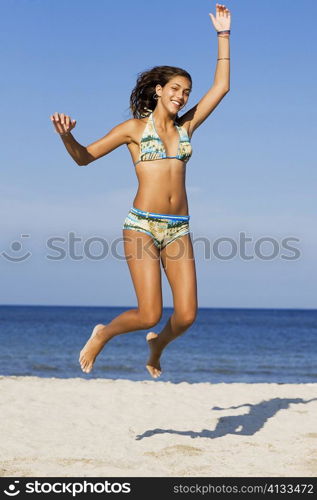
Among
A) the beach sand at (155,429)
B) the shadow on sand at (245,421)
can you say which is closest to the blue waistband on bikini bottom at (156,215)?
the beach sand at (155,429)

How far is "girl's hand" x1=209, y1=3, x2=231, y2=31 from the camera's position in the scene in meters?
6.09

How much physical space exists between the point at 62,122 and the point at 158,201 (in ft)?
3.28

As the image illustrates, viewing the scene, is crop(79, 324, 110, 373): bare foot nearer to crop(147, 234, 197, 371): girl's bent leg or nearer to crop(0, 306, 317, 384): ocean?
crop(147, 234, 197, 371): girl's bent leg

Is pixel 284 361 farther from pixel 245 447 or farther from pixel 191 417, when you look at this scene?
pixel 245 447

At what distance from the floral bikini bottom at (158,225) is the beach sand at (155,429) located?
1939 mm

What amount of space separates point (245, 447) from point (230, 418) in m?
1.70

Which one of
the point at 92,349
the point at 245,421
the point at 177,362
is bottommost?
the point at 177,362

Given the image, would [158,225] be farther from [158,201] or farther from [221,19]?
[221,19]

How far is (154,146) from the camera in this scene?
5.67m

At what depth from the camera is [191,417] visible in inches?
338

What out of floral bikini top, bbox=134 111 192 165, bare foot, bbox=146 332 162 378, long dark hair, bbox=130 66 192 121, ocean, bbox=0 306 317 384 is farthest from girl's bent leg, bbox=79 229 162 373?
ocean, bbox=0 306 317 384

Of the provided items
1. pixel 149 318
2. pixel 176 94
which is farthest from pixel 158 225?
pixel 176 94

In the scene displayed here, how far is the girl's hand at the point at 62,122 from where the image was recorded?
17.7 ft
